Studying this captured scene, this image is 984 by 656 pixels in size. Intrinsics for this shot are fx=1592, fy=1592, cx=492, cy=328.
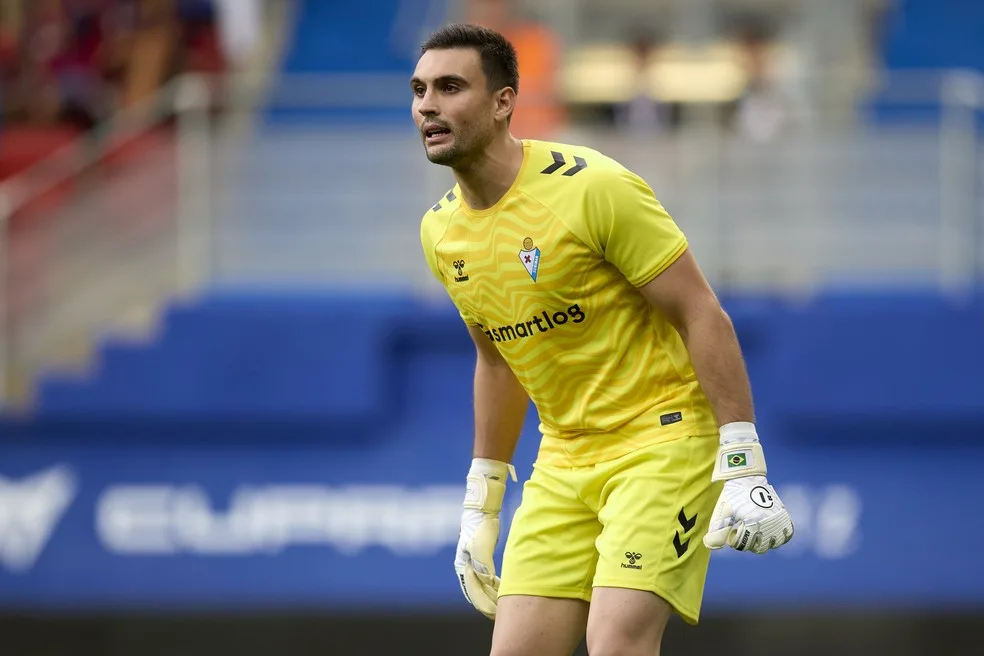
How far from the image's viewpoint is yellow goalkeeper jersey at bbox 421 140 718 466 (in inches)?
177

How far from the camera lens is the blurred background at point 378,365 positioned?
28.3 feet

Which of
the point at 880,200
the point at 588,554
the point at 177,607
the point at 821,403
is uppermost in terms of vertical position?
the point at 880,200

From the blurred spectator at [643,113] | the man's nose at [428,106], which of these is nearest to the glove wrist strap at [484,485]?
the man's nose at [428,106]

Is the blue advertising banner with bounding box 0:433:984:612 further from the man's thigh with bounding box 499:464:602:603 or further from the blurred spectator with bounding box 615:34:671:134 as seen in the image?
the man's thigh with bounding box 499:464:602:603

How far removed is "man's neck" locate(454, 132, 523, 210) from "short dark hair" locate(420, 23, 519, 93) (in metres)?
0.18

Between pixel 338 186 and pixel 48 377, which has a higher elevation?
pixel 338 186

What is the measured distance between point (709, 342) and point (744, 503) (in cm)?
45

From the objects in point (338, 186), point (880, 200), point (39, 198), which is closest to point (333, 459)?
point (338, 186)

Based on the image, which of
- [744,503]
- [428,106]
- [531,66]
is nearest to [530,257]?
[428,106]

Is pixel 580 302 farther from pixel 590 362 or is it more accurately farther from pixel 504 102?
pixel 504 102

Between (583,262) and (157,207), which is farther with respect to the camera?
(157,207)

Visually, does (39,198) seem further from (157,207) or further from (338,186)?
(338,186)

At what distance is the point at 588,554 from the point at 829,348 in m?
4.40

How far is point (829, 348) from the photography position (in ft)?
28.6
